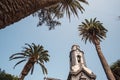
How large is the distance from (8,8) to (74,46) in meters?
54.2

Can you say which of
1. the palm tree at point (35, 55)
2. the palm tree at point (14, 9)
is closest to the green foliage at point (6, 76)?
the palm tree at point (35, 55)

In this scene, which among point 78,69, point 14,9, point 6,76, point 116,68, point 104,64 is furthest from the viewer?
point 78,69

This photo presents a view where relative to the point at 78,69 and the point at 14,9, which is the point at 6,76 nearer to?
the point at 78,69

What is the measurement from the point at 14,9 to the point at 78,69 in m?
45.4

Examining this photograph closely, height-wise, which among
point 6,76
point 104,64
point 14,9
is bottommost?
point 14,9

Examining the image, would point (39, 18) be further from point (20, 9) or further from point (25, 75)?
point (25, 75)

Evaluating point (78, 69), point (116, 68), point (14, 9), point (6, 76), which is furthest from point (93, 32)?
point (14, 9)

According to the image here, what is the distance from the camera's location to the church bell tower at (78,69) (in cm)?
4681

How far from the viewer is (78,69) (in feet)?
157

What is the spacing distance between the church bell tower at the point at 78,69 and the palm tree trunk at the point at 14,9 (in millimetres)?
43386

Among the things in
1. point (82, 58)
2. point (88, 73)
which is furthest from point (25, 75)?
point (82, 58)

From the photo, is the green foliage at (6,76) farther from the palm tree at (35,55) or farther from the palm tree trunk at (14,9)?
the palm tree trunk at (14,9)

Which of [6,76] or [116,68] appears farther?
[6,76]

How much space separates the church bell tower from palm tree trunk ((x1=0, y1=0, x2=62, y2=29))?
142 feet
